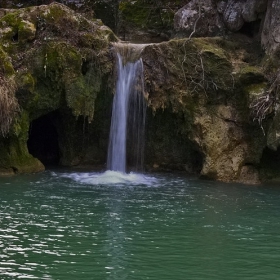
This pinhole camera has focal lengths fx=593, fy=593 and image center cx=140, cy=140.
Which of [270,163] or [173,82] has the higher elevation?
[173,82]

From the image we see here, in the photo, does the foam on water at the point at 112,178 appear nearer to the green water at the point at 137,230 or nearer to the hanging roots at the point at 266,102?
the green water at the point at 137,230

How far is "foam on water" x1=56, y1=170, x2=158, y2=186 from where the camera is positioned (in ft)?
50.1

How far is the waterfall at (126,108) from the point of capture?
16750 mm

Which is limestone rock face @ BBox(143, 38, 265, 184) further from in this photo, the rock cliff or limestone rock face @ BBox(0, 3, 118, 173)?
limestone rock face @ BBox(0, 3, 118, 173)

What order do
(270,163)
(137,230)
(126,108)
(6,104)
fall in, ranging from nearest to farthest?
(137,230) < (6,104) < (270,163) < (126,108)

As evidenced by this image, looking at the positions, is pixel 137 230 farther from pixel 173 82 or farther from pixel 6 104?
pixel 173 82

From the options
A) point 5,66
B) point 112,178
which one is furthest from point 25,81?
point 112,178

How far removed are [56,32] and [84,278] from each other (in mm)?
10215

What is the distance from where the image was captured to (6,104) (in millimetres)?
15016

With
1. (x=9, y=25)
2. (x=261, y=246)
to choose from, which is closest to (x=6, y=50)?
(x=9, y=25)

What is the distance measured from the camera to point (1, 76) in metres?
15.4

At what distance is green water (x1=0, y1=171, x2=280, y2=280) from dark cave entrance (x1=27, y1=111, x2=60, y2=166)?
4308 mm

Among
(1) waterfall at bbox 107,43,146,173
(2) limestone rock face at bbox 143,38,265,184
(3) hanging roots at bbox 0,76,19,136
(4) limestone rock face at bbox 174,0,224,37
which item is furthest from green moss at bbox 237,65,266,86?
(3) hanging roots at bbox 0,76,19,136

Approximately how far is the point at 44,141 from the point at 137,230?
10.1 meters
